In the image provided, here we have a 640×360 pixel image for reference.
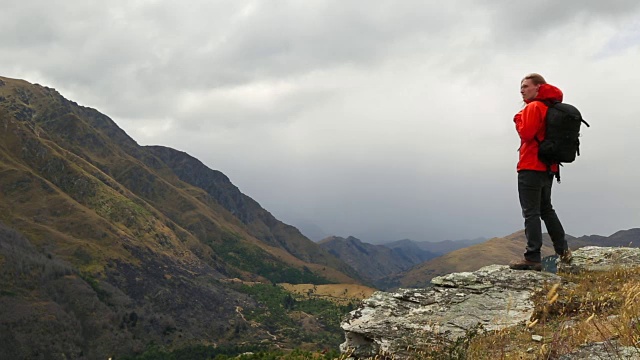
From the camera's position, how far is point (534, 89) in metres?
8.43

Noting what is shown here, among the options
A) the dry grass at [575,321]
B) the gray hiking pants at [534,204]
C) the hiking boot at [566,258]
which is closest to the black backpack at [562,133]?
the gray hiking pants at [534,204]

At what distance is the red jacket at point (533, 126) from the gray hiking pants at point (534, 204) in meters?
0.19

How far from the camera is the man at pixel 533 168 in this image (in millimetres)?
8109

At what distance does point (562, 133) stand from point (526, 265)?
305 cm

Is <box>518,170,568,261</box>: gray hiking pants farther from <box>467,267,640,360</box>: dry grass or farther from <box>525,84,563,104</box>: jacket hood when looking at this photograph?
<box>525,84,563,104</box>: jacket hood

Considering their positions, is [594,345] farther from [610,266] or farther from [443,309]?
[610,266]

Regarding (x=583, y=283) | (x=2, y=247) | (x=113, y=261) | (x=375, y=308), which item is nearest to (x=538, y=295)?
(x=583, y=283)

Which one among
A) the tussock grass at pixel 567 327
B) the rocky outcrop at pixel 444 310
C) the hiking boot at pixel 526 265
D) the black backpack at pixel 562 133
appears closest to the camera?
the tussock grass at pixel 567 327

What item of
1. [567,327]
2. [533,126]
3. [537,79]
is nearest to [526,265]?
[533,126]

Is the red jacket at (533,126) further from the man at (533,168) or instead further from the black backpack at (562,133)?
the black backpack at (562,133)

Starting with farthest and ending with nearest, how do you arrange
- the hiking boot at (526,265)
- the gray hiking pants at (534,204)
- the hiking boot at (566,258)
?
the hiking boot at (566,258), the hiking boot at (526,265), the gray hiking pants at (534,204)

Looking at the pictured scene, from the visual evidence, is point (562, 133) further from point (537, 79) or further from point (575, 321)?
point (575, 321)

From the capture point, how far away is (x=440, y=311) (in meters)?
7.58

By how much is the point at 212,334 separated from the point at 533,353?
567 feet
